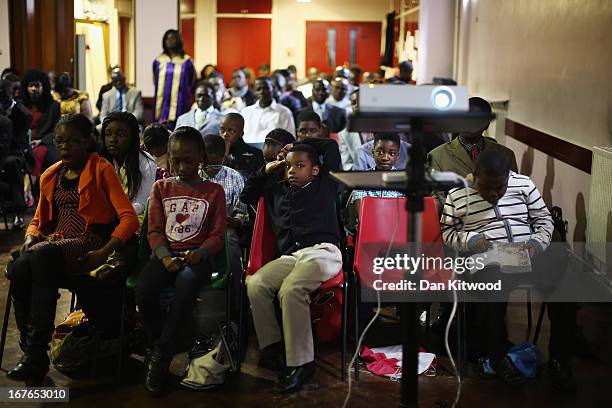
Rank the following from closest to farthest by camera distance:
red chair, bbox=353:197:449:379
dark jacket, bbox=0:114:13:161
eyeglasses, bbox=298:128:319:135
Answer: red chair, bbox=353:197:449:379 → eyeglasses, bbox=298:128:319:135 → dark jacket, bbox=0:114:13:161

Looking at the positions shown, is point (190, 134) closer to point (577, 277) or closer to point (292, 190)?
point (292, 190)

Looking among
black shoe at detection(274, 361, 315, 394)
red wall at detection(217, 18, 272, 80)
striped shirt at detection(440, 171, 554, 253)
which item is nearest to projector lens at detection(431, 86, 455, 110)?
striped shirt at detection(440, 171, 554, 253)

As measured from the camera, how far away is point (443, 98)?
8.77 feet

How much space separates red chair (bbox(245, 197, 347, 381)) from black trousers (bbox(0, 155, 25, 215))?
138 inches

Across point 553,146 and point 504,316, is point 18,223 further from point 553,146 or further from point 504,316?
point 504,316

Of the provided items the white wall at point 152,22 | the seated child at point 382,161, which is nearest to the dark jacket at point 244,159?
the seated child at point 382,161

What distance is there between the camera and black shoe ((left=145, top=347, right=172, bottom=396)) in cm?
367

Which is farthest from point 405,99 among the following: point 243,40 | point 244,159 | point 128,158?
point 243,40

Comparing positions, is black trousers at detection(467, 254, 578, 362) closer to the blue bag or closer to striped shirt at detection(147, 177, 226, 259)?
the blue bag

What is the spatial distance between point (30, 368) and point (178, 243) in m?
0.83

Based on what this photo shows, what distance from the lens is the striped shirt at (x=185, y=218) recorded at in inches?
152

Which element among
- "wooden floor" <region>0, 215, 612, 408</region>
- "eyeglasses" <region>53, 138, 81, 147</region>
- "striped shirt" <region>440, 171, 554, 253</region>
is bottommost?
"wooden floor" <region>0, 215, 612, 408</region>

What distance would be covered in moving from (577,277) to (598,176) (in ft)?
2.13

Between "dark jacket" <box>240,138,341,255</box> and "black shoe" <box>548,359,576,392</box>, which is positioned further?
"dark jacket" <box>240,138,341,255</box>
